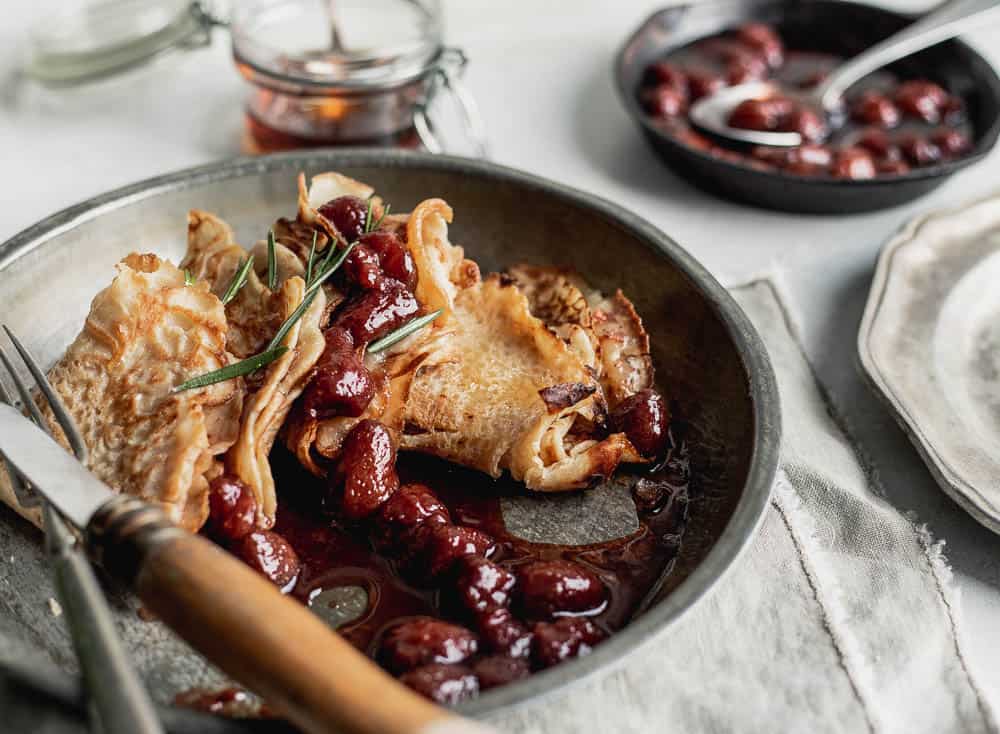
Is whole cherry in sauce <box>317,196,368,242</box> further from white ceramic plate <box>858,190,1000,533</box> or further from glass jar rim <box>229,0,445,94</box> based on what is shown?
white ceramic plate <box>858,190,1000,533</box>

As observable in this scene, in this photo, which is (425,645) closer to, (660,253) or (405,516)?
(405,516)

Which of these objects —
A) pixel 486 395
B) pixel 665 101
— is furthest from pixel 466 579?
pixel 665 101

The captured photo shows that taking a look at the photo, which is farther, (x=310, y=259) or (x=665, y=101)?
(x=665, y=101)

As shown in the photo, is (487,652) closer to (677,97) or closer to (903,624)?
(903,624)

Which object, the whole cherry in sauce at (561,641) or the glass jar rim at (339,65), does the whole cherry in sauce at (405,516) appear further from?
the glass jar rim at (339,65)

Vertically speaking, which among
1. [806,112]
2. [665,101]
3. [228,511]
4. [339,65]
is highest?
[339,65]

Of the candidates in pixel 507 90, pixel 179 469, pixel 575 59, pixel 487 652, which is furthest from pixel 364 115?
pixel 487 652
